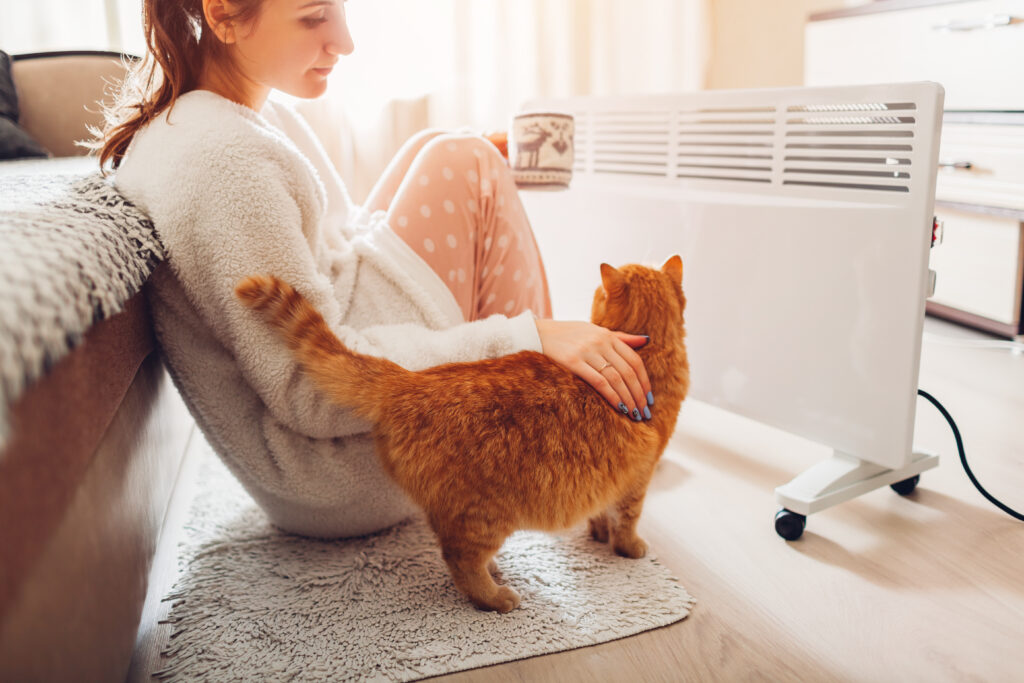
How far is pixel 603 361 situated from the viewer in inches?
34.8

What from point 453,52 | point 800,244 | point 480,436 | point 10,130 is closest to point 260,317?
point 480,436

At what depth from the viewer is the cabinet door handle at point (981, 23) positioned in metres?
1.69

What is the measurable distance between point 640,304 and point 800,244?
1.08ft

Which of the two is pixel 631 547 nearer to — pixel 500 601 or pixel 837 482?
pixel 500 601

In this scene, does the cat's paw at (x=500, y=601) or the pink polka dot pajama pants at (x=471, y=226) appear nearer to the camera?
the cat's paw at (x=500, y=601)

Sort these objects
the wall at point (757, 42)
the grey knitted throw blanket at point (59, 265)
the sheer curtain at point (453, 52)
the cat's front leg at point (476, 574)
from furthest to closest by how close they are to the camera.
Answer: the wall at point (757, 42) < the sheer curtain at point (453, 52) < the cat's front leg at point (476, 574) < the grey knitted throw blanket at point (59, 265)

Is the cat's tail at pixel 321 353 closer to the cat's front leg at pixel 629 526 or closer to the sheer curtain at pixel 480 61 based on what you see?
the cat's front leg at pixel 629 526

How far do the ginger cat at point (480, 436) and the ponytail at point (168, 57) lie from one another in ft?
1.01

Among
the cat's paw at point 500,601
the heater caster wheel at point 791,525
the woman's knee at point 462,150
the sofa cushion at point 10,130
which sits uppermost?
the sofa cushion at point 10,130

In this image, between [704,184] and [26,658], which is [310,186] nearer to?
[26,658]

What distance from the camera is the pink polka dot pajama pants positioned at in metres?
1.02

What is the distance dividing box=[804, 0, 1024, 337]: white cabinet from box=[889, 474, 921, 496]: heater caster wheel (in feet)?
2.95

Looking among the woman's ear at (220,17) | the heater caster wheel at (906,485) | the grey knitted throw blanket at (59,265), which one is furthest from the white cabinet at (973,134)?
the grey knitted throw blanket at (59,265)

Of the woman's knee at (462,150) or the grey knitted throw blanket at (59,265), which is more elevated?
the woman's knee at (462,150)
